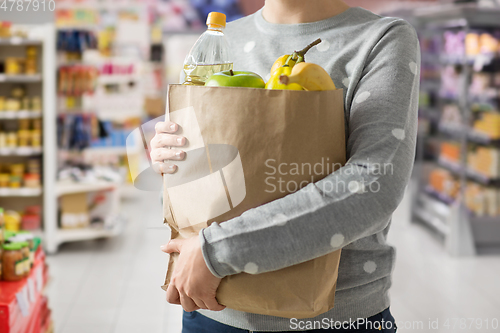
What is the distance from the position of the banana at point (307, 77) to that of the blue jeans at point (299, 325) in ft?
1.66

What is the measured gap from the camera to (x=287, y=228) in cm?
78

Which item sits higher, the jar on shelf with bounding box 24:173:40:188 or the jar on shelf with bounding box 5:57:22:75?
the jar on shelf with bounding box 5:57:22:75

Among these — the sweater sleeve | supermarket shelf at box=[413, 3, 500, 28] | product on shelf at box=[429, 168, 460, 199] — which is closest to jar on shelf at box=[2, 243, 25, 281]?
the sweater sleeve

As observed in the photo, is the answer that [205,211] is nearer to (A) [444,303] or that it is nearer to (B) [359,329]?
(B) [359,329]

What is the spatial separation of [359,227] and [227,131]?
27cm

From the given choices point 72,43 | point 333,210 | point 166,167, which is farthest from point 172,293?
Answer: point 72,43

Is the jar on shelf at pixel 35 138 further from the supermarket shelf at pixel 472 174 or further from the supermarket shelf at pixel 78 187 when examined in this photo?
the supermarket shelf at pixel 472 174

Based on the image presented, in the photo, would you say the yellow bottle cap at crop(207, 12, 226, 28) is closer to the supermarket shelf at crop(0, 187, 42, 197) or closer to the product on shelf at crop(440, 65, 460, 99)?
the supermarket shelf at crop(0, 187, 42, 197)

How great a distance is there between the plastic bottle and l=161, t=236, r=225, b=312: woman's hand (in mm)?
318

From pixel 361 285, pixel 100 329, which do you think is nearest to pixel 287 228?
pixel 361 285

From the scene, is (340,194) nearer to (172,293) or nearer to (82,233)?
(172,293)

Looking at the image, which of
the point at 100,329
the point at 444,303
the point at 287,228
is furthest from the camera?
the point at 444,303

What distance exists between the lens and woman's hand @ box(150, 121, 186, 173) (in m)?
0.85

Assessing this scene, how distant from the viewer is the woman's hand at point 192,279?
0.82 metres
